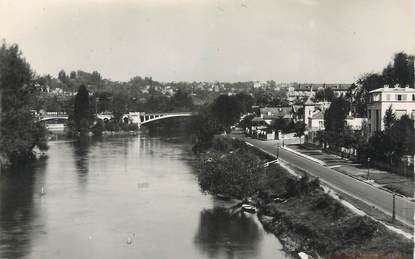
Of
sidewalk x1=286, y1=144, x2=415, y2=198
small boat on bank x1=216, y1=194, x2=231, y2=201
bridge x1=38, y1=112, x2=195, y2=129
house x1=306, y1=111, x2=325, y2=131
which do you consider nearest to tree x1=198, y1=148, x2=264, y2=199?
small boat on bank x1=216, y1=194, x2=231, y2=201

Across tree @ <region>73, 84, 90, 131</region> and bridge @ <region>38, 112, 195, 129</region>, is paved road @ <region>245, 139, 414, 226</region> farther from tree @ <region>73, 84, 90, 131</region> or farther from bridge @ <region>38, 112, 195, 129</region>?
bridge @ <region>38, 112, 195, 129</region>

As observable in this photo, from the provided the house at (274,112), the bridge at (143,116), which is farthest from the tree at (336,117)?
the bridge at (143,116)

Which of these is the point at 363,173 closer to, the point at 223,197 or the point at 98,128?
the point at 223,197

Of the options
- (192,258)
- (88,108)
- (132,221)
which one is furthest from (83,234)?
(88,108)

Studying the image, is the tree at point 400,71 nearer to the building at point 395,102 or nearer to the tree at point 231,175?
the building at point 395,102

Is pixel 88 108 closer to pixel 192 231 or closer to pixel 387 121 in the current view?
pixel 387 121

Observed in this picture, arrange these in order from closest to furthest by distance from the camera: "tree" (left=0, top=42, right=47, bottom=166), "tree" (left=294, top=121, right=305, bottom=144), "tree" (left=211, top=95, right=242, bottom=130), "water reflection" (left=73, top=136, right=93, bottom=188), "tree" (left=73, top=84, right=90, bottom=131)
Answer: "water reflection" (left=73, top=136, right=93, bottom=188)
"tree" (left=0, top=42, right=47, bottom=166)
"tree" (left=294, top=121, right=305, bottom=144)
"tree" (left=211, top=95, right=242, bottom=130)
"tree" (left=73, top=84, right=90, bottom=131)
